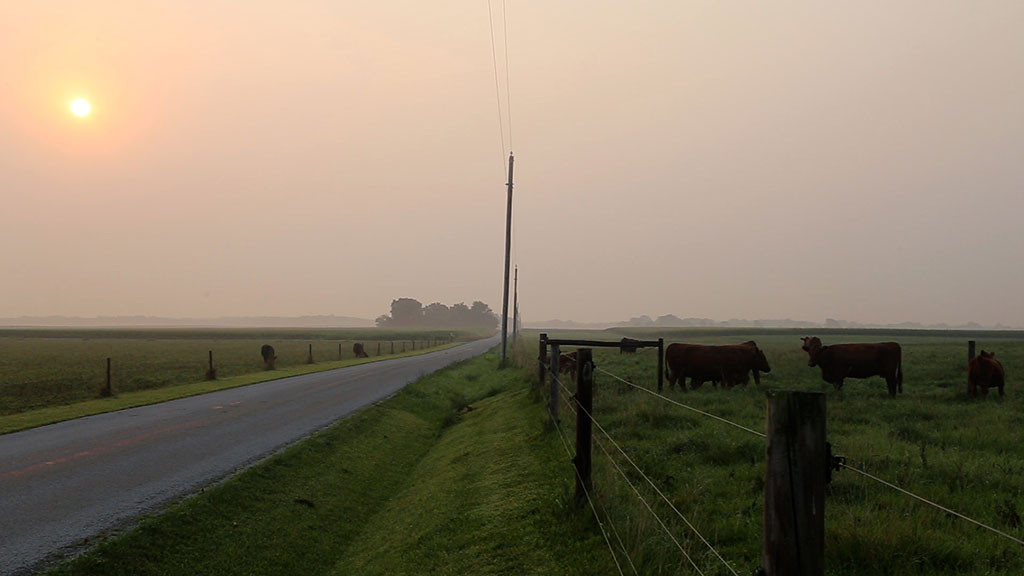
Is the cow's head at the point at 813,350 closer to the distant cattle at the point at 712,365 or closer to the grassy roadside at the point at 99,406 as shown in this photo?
the distant cattle at the point at 712,365

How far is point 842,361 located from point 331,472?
15599 millimetres

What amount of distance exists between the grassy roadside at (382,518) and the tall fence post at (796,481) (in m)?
3.27

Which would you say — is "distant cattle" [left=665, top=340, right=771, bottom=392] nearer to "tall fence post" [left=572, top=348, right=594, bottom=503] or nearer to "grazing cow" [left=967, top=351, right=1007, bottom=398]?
"grazing cow" [left=967, top=351, right=1007, bottom=398]

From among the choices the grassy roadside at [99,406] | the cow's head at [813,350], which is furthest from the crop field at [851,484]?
the grassy roadside at [99,406]

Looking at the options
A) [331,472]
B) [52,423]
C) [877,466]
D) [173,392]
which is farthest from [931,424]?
[173,392]

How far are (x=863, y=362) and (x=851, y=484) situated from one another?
14306 mm

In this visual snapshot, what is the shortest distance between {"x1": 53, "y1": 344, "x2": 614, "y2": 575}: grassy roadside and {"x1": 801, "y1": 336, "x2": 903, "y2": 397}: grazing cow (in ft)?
35.2

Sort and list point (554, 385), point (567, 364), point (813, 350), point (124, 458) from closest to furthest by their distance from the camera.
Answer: point (554, 385) → point (124, 458) → point (813, 350) → point (567, 364)

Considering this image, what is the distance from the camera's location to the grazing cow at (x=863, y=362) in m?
20.3

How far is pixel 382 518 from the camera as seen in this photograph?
35.2ft

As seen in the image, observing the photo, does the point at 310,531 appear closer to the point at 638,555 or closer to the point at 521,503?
the point at 521,503

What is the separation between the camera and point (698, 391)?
2056cm

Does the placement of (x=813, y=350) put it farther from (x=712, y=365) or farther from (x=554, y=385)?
(x=554, y=385)

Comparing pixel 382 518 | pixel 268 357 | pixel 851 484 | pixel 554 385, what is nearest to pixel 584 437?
pixel 851 484
